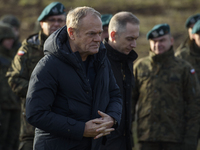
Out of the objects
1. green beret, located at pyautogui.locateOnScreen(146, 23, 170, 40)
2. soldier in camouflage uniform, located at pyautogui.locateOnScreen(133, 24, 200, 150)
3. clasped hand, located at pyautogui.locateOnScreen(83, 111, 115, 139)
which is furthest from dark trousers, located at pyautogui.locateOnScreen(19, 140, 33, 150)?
green beret, located at pyautogui.locateOnScreen(146, 23, 170, 40)

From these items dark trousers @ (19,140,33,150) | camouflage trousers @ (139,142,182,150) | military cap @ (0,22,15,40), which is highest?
military cap @ (0,22,15,40)

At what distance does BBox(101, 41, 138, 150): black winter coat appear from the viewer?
4.40 meters

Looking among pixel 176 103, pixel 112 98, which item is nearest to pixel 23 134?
pixel 112 98

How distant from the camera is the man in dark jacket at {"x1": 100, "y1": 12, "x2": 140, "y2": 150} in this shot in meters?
4.42

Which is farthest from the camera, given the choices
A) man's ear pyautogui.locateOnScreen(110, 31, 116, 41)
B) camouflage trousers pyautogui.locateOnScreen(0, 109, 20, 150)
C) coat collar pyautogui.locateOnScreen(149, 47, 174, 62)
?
camouflage trousers pyautogui.locateOnScreen(0, 109, 20, 150)

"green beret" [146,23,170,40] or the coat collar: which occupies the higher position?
"green beret" [146,23,170,40]

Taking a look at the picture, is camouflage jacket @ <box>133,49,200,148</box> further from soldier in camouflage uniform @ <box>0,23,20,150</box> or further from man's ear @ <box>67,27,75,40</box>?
soldier in camouflage uniform @ <box>0,23,20,150</box>

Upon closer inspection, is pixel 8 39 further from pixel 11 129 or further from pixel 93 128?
pixel 93 128

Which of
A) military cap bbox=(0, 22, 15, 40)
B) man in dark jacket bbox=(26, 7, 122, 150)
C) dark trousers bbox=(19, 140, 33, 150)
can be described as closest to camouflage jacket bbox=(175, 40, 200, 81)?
dark trousers bbox=(19, 140, 33, 150)

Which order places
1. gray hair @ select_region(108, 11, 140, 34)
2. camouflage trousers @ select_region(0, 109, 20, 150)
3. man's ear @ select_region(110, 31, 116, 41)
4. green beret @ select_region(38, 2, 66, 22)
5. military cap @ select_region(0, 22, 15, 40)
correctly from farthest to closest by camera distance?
military cap @ select_region(0, 22, 15, 40), camouflage trousers @ select_region(0, 109, 20, 150), green beret @ select_region(38, 2, 66, 22), man's ear @ select_region(110, 31, 116, 41), gray hair @ select_region(108, 11, 140, 34)

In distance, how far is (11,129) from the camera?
7328 mm

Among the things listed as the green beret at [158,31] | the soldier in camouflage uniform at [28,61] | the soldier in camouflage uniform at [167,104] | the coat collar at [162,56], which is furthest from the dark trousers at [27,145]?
the green beret at [158,31]

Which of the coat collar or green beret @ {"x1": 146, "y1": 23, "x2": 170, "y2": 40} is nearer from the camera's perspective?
the coat collar

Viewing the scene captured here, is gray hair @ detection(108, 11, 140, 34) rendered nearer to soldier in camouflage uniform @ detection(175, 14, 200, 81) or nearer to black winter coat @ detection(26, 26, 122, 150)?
black winter coat @ detection(26, 26, 122, 150)
